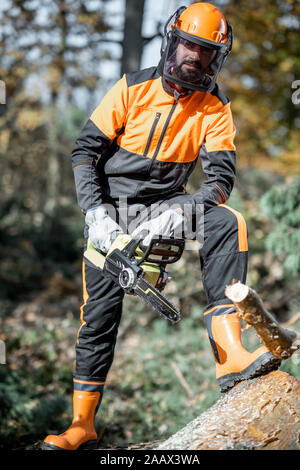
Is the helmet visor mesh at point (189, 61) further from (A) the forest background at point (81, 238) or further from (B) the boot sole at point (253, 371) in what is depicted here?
(A) the forest background at point (81, 238)

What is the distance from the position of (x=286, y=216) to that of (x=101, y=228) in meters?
3.04

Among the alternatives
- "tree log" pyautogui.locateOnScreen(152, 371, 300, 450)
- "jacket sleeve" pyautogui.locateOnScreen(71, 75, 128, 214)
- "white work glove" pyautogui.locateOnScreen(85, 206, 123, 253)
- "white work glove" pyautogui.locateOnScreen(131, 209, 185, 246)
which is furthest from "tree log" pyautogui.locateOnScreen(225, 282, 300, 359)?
"jacket sleeve" pyautogui.locateOnScreen(71, 75, 128, 214)

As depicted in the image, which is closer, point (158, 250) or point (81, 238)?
point (158, 250)

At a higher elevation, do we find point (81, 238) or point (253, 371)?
point (253, 371)

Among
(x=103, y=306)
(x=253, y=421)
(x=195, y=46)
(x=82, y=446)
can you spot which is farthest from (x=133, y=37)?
(x=253, y=421)

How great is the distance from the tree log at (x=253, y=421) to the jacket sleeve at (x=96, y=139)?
4.42 ft

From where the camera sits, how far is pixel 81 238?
812cm

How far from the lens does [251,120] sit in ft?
42.1

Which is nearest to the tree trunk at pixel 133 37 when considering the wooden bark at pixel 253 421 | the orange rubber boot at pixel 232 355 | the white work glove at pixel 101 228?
the white work glove at pixel 101 228

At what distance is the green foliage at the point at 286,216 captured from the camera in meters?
4.82

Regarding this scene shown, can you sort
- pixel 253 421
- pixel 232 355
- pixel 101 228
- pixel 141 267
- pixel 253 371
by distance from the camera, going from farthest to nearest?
pixel 101 228, pixel 141 267, pixel 232 355, pixel 253 371, pixel 253 421

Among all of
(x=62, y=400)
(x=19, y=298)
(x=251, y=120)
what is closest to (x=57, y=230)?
(x=19, y=298)

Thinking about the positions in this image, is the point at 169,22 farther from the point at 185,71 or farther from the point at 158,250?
the point at 158,250
